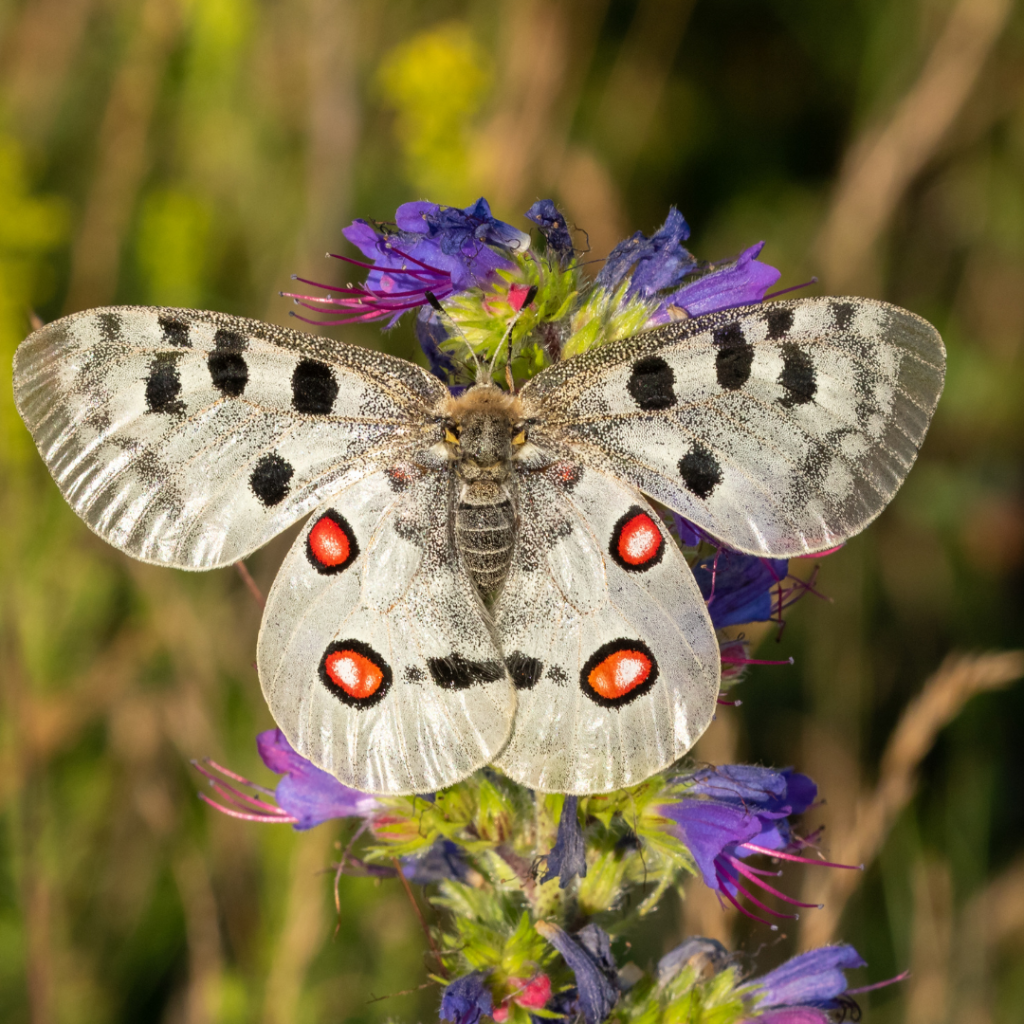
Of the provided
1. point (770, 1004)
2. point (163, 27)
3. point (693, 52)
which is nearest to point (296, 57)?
point (163, 27)

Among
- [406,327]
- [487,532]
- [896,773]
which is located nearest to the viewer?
[487,532]

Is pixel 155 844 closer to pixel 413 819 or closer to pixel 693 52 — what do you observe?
pixel 413 819

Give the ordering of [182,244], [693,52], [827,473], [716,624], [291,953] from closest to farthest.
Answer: [827,473], [716,624], [291,953], [182,244], [693,52]

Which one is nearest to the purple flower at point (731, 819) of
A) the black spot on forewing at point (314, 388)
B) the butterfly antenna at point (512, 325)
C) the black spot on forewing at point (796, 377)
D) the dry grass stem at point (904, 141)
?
the black spot on forewing at point (796, 377)

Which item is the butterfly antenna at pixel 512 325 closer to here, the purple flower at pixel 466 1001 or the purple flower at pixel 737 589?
the purple flower at pixel 737 589

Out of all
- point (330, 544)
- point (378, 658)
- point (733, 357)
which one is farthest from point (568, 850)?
point (733, 357)

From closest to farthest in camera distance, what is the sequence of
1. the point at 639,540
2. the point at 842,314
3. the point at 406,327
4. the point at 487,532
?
the point at 842,314 < the point at 639,540 < the point at 487,532 < the point at 406,327

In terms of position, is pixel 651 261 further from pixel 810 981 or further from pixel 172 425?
pixel 810 981
